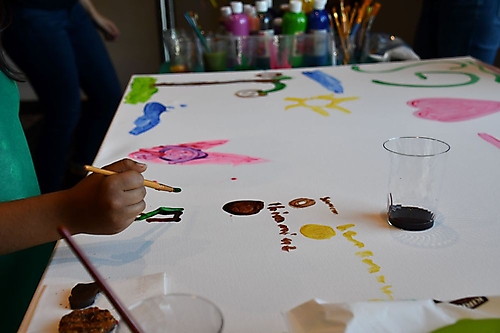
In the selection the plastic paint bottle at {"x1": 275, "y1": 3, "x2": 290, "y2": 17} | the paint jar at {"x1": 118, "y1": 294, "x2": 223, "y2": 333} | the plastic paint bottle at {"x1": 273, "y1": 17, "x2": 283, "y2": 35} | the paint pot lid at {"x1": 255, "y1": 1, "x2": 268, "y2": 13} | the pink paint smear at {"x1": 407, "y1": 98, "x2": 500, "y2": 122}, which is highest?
the paint pot lid at {"x1": 255, "y1": 1, "x2": 268, "y2": 13}

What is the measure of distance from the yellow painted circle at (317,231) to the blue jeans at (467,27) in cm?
121

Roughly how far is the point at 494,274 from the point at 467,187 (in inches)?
8.1

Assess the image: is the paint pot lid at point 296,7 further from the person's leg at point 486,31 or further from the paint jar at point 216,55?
the person's leg at point 486,31

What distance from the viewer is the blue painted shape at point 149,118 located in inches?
38.7

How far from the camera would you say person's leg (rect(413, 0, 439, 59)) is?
1.81m

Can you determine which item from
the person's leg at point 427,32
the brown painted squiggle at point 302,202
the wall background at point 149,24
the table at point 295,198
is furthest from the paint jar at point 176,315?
the wall background at point 149,24

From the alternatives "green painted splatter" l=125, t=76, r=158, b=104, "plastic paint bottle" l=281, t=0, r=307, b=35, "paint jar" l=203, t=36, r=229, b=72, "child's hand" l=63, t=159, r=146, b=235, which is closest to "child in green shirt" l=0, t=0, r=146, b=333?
"child's hand" l=63, t=159, r=146, b=235

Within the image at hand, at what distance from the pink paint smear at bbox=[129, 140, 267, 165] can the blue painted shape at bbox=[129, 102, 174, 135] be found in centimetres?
10

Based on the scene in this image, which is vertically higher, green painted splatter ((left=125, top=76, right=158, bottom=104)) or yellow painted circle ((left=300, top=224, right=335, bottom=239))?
green painted splatter ((left=125, top=76, right=158, bottom=104))

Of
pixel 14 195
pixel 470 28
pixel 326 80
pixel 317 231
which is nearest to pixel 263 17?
pixel 326 80

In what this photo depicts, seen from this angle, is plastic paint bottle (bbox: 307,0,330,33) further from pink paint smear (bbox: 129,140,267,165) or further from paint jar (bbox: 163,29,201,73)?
pink paint smear (bbox: 129,140,267,165)

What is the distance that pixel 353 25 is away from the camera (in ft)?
5.38

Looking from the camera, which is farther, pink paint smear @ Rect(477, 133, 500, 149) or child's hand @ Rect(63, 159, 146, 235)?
pink paint smear @ Rect(477, 133, 500, 149)

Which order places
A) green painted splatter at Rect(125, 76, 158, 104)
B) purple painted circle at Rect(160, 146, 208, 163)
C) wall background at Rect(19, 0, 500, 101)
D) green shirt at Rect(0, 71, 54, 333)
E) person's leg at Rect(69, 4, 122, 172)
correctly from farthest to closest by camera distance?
wall background at Rect(19, 0, 500, 101)
person's leg at Rect(69, 4, 122, 172)
green painted splatter at Rect(125, 76, 158, 104)
purple painted circle at Rect(160, 146, 208, 163)
green shirt at Rect(0, 71, 54, 333)
